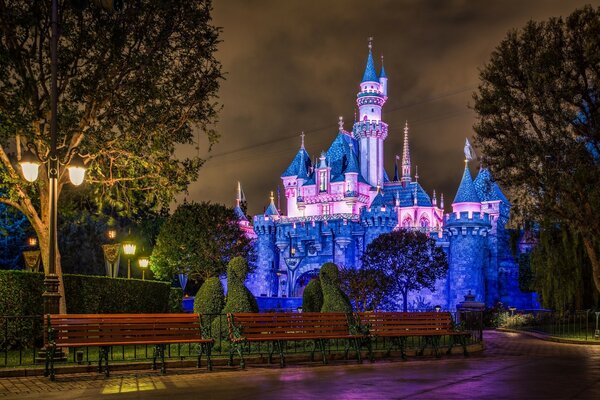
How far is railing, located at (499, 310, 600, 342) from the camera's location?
1059 inches

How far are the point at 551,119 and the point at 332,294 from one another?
41.3 ft

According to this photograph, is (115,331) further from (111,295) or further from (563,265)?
(563,265)

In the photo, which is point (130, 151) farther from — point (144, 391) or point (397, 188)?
point (397, 188)

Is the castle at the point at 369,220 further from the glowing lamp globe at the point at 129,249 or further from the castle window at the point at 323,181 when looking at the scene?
the glowing lamp globe at the point at 129,249

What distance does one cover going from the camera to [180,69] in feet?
62.7

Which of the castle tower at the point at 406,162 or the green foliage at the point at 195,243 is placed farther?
the castle tower at the point at 406,162

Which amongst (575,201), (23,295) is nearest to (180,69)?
(23,295)

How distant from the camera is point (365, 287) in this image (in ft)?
154

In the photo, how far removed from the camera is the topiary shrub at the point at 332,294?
17.4 meters

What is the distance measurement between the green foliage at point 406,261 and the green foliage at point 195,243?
38.5 feet

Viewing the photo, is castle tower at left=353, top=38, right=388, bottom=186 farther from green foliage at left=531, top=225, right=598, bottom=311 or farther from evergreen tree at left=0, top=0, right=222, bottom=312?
evergreen tree at left=0, top=0, right=222, bottom=312

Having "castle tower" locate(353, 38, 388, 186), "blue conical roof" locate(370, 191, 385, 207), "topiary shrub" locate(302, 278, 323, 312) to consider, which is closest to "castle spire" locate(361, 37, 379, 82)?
"castle tower" locate(353, 38, 388, 186)

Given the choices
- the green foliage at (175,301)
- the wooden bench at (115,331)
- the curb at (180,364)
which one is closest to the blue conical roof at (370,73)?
the green foliage at (175,301)

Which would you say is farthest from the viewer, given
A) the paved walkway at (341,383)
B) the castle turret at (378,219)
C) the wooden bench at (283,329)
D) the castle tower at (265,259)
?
A: the castle tower at (265,259)
